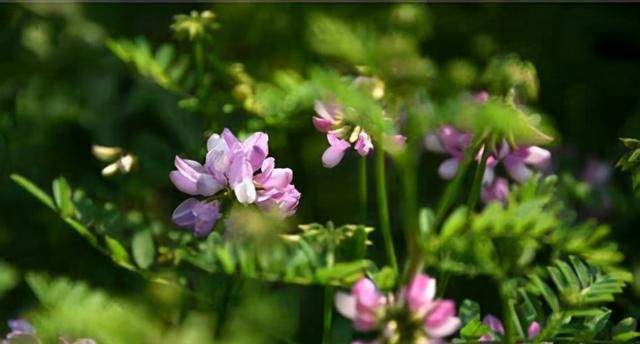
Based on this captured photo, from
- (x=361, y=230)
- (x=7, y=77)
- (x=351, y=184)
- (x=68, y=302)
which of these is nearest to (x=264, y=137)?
(x=361, y=230)

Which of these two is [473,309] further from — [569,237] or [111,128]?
[111,128]

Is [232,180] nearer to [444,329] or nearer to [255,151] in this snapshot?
[255,151]

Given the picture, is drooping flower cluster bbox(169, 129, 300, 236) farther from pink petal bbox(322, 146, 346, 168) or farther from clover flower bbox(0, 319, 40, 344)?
clover flower bbox(0, 319, 40, 344)

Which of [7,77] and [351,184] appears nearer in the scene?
[351,184]

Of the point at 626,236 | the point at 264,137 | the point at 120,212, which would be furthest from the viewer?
the point at 626,236

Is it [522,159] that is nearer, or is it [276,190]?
[276,190]

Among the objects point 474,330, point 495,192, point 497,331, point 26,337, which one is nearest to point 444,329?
point 474,330

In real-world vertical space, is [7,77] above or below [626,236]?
above
